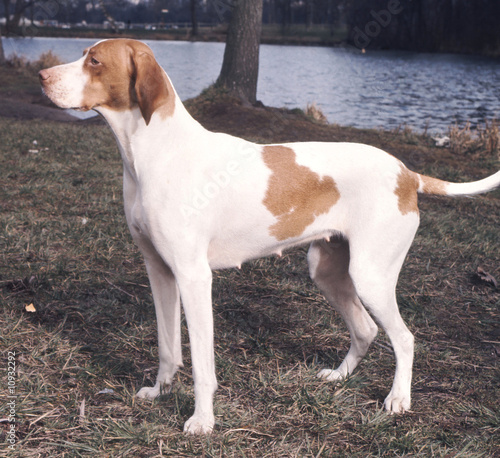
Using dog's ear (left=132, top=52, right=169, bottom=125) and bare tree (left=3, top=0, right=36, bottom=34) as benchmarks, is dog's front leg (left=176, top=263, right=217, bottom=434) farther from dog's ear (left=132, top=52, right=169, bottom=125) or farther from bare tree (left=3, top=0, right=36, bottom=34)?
bare tree (left=3, top=0, right=36, bottom=34)

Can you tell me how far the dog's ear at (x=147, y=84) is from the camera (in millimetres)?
2328

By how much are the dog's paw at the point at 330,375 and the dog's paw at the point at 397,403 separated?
0.30 m

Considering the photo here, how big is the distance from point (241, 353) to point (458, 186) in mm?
1583

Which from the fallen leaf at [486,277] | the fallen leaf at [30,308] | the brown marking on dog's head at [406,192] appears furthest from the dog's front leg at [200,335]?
the fallen leaf at [486,277]

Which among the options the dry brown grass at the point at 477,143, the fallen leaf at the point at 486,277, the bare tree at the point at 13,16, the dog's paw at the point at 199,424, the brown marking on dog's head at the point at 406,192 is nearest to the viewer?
the dog's paw at the point at 199,424

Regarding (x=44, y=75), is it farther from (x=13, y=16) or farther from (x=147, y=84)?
(x=13, y=16)

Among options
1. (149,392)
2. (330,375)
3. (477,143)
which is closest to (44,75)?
(149,392)

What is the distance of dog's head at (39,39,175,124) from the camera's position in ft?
7.73

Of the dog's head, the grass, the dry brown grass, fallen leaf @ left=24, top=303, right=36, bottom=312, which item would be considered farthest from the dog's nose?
the dry brown grass

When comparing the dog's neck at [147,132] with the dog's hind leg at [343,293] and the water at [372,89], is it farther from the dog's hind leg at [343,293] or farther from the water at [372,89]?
the water at [372,89]

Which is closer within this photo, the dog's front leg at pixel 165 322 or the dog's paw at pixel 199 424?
the dog's paw at pixel 199 424

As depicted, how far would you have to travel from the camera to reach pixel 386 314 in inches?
107

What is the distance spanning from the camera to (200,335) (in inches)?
95.7

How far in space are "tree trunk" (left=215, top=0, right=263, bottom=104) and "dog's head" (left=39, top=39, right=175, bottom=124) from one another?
30.8 feet
